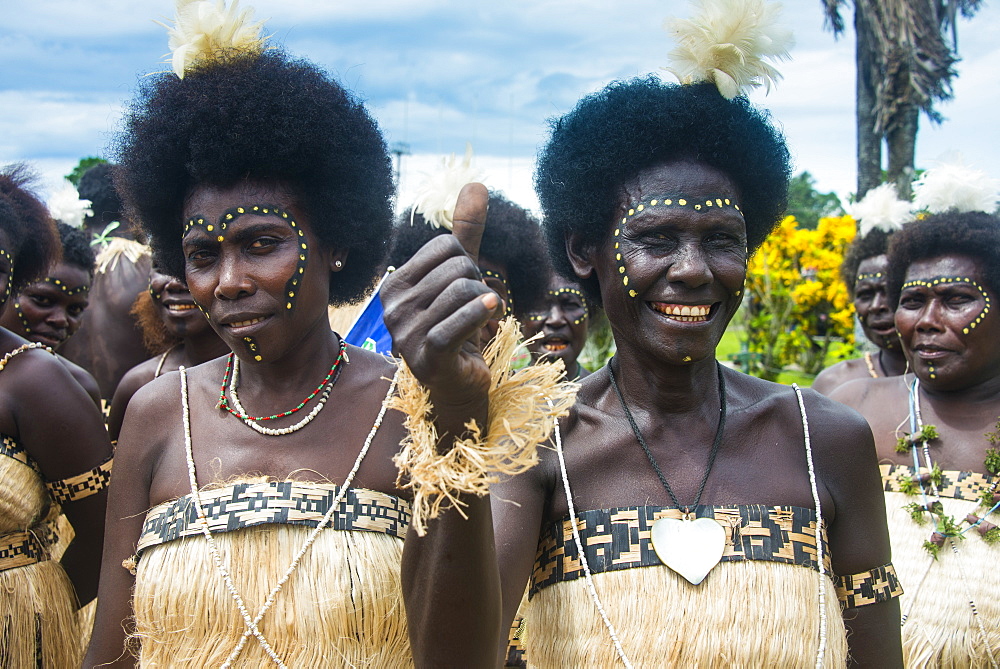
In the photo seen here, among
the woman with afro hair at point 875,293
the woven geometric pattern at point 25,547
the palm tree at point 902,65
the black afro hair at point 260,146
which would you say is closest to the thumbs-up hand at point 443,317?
the black afro hair at point 260,146

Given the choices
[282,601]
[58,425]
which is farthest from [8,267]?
[282,601]

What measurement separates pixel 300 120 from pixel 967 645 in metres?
3.10

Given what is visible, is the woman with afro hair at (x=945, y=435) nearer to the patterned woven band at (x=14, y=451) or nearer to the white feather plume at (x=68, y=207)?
the patterned woven band at (x=14, y=451)

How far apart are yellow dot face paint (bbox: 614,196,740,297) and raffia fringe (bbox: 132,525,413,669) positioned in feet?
3.19

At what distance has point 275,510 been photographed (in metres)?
2.24

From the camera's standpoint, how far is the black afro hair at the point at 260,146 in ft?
8.07

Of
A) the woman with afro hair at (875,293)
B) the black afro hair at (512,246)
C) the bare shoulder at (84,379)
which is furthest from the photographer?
the woman with afro hair at (875,293)

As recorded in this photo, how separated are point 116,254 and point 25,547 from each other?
312 centimetres

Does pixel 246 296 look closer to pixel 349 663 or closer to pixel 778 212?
pixel 349 663

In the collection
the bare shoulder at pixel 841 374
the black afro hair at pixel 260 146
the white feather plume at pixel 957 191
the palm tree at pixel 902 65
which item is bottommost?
the bare shoulder at pixel 841 374

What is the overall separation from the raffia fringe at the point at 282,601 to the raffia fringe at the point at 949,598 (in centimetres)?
219

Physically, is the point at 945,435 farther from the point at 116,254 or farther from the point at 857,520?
the point at 116,254

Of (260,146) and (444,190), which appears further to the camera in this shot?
(444,190)

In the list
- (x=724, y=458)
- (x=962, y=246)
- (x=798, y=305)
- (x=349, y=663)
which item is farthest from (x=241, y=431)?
(x=798, y=305)
